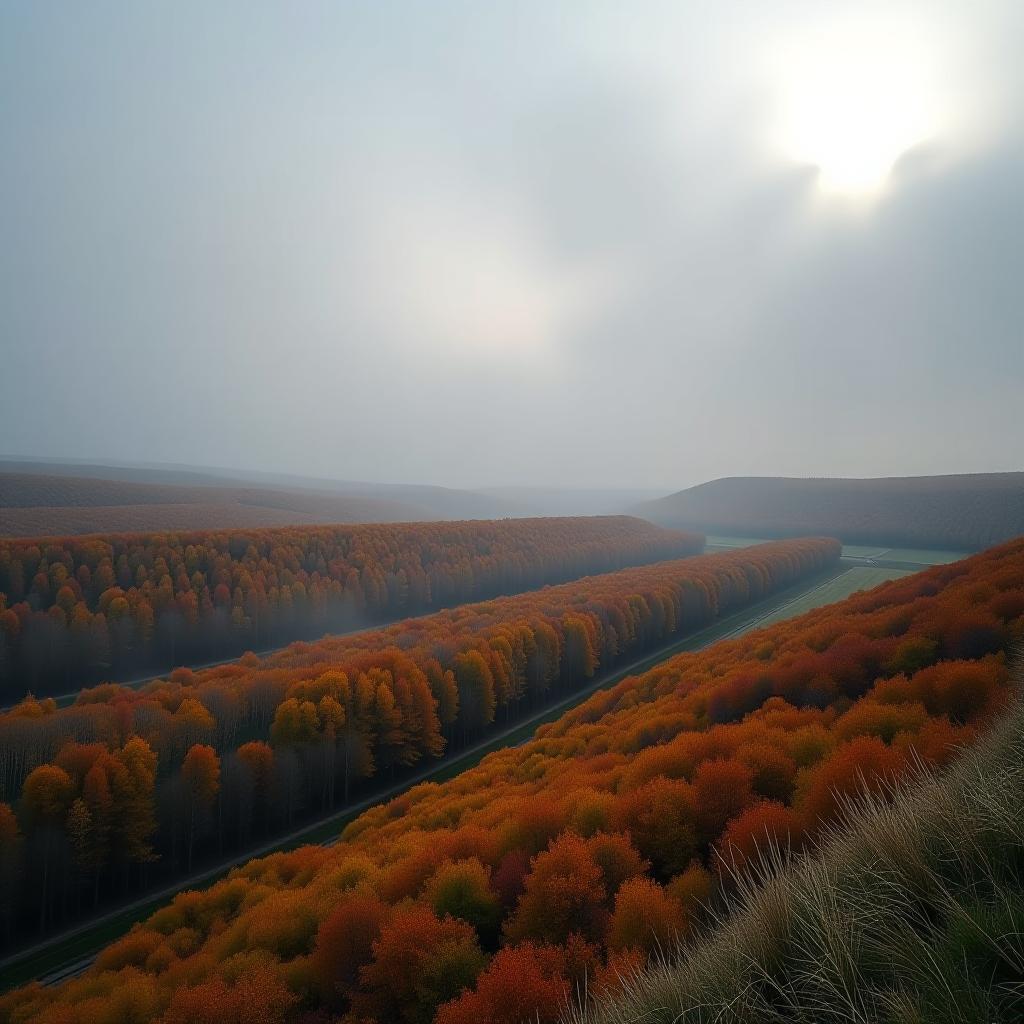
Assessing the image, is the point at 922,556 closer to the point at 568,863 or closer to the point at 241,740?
the point at 568,863

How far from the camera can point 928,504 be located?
183125mm

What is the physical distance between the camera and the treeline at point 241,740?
29766 millimetres

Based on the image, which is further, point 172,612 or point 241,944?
point 172,612

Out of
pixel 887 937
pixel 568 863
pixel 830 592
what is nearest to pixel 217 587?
pixel 568 863

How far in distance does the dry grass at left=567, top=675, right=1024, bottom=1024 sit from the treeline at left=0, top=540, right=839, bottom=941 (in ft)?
120

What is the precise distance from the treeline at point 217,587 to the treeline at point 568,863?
160ft

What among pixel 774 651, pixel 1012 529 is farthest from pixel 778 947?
pixel 1012 529

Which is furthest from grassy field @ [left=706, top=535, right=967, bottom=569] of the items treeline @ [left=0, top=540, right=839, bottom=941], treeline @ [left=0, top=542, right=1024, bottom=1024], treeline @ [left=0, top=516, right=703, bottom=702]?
treeline @ [left=0, top=542, right=1024, bottom=1024]

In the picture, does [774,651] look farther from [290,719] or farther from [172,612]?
[172,612]

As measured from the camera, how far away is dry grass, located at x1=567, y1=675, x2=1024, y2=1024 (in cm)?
477

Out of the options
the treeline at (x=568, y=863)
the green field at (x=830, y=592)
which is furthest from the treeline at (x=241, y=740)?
the green field at (x=830, y=592)

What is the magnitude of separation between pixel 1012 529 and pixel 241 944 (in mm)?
200727

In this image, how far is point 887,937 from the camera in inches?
223

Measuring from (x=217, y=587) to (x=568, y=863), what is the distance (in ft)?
247
